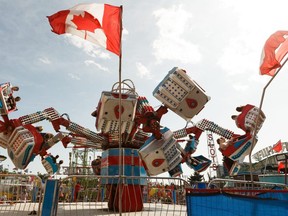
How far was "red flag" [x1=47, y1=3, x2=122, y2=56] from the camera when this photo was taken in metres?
5.21

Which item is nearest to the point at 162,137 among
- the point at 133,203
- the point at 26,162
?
the point at 133,203

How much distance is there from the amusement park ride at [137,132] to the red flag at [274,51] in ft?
3.65

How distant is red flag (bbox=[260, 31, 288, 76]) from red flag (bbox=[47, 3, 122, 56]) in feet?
9.58

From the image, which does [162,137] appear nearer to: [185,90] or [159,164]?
[159,164]

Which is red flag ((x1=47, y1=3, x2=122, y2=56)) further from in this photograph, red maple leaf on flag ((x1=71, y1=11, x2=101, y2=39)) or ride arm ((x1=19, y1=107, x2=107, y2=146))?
ride arm ((x1=19, y1=107, x2=107, y2=146))

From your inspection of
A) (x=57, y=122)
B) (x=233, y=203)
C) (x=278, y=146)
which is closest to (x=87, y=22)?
(x=57, y=122)

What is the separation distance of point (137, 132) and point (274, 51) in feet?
14.7

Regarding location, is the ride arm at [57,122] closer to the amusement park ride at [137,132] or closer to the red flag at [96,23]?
the amusement park ride at [137,132]

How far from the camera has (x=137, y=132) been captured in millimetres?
8406

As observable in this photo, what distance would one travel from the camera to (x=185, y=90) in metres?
6.65

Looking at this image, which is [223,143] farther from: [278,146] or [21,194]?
[278,146]

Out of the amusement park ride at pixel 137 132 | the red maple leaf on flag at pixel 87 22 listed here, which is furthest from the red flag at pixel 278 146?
the red maple leaf on flag at pixel 87 22

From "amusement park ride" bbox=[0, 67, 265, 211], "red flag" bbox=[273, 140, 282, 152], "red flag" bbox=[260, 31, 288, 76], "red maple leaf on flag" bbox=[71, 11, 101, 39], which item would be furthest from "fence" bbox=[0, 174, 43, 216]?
"red flag" bbox=[273, 140, 282, 152]

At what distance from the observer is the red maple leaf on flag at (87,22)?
5270 mm
